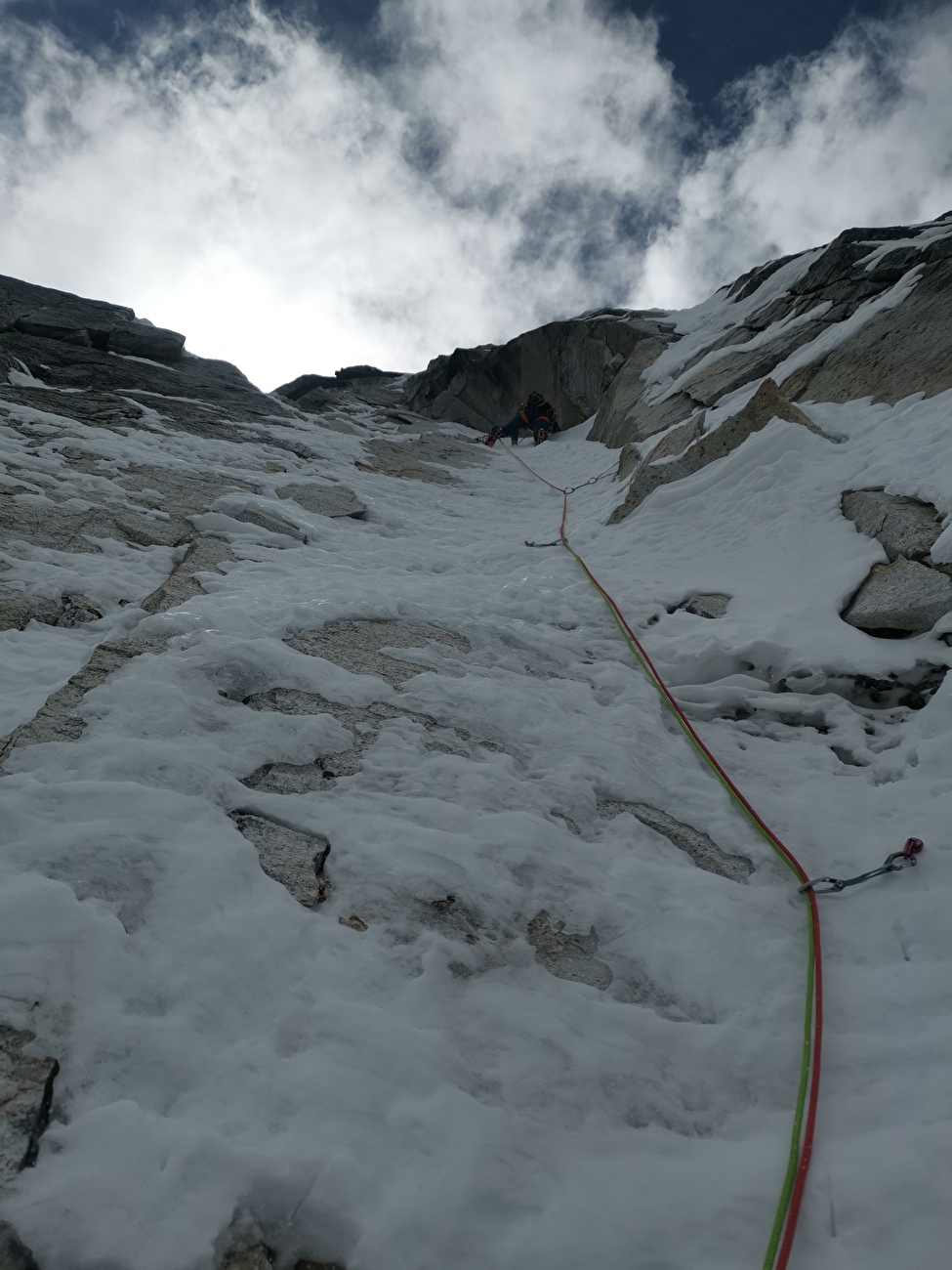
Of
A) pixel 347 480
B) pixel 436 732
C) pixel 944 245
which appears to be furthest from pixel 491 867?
pixel 944 245

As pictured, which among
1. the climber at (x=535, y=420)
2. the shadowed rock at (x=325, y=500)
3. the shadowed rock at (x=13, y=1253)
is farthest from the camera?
the climber at (x=535, y=420)

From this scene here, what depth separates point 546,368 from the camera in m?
21.5

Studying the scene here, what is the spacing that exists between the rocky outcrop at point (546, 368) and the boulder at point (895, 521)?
11471 mm

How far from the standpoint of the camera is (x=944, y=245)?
912 cm

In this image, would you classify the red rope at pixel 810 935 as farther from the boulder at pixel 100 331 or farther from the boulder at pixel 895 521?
the boulder at pixel 100 331

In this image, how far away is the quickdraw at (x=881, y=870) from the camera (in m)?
2.93

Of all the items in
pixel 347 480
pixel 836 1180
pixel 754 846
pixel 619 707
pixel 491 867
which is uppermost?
pixel 347 480

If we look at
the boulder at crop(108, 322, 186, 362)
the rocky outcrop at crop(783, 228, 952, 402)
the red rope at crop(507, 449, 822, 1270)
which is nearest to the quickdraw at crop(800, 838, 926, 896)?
the red rope at crop(507, 449, 822, 1270)

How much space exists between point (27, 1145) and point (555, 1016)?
4.71 feet

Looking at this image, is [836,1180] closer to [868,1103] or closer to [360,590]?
[868,1103]

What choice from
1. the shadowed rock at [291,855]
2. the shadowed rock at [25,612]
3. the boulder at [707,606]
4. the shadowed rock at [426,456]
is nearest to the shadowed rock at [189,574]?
the shadowed rock at [25,612]

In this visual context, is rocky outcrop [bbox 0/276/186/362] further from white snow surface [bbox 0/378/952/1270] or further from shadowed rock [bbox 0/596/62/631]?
white snow surface [bbox 0/378/952/1270]

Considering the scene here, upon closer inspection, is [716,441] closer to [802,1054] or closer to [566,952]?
[566,952]

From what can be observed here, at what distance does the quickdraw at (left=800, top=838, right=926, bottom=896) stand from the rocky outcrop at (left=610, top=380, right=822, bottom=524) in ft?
18.1
